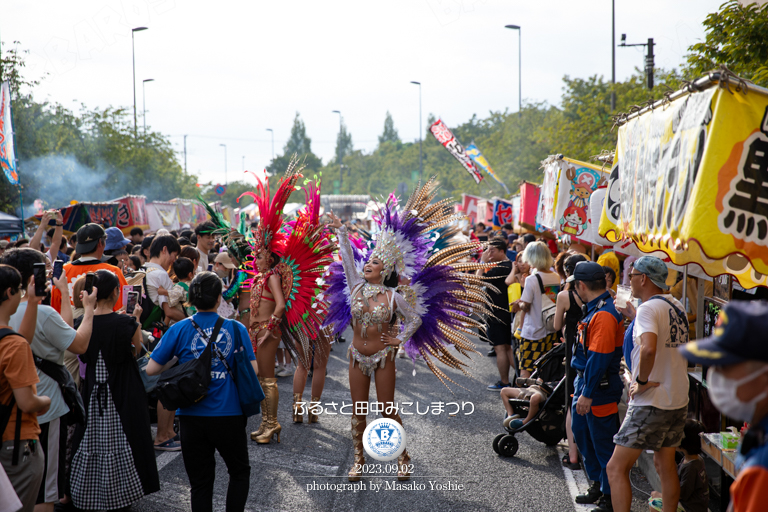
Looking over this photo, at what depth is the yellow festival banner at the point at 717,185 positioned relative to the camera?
2.78 meters

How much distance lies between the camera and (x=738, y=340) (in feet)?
5.49

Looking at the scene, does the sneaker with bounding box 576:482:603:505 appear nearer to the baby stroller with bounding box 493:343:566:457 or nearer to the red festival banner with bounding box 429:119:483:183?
the baby stroller with bounding box 493:343:566:457

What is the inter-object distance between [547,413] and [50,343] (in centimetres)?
430

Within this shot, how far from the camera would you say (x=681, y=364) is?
13.1 ft

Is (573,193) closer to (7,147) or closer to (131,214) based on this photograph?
(7,147)

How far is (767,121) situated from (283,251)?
15.7 ft

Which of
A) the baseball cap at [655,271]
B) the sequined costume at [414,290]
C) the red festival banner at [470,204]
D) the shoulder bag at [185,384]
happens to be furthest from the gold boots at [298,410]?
the red festival banner at [470,204]

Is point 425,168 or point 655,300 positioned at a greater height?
point 425,168

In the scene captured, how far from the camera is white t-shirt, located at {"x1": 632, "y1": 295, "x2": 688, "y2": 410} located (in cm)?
394

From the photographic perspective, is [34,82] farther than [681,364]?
Yes

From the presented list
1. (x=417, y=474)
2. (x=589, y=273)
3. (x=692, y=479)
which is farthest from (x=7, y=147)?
(x=692, y=479)

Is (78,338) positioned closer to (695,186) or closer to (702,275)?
(695,186)

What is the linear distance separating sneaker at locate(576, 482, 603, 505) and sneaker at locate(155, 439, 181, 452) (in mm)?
3605

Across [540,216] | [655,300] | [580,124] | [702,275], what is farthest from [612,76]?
[655,300]
